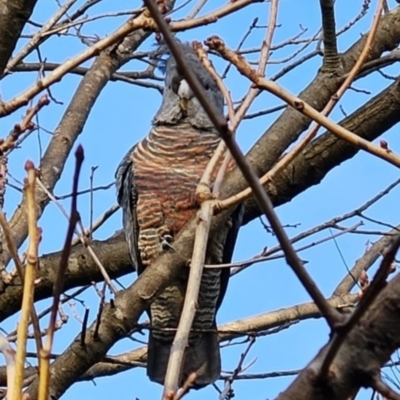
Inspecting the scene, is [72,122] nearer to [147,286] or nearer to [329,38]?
[329,38]

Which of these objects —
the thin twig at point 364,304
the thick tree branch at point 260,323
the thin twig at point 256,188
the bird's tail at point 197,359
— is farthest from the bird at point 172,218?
the thin twig at point 364,304

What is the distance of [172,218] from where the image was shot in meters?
5.13

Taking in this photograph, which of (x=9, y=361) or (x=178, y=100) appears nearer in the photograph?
(x=9, y=361)

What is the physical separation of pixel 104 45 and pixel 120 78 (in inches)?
139

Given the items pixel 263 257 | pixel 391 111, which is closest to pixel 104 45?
pixel 263 257

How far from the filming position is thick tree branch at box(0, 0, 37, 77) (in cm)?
229

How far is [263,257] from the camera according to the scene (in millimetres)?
2846

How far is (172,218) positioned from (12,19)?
289 centimetres

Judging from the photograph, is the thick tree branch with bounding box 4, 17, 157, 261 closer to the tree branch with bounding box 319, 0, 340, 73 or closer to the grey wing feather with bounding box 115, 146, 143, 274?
the grey wing feather with bounding box 115, 146, 143, 274

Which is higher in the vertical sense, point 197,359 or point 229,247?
point 229,247

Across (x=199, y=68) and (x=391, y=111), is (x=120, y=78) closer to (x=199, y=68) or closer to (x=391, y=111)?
(x=199, y=68)

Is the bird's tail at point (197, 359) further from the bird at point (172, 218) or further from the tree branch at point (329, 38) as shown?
the tree branch at point (329, 38)

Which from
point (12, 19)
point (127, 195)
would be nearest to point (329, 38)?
point (12, 19)

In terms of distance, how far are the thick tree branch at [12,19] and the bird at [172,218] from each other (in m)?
2.46
